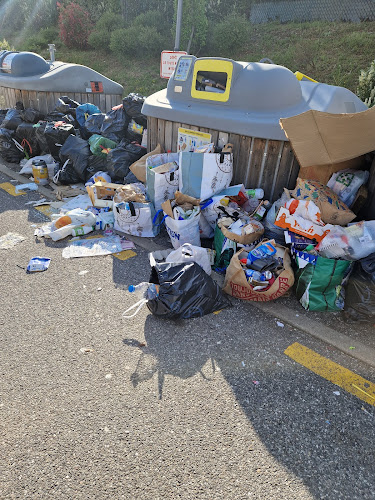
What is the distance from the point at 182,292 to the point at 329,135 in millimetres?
1652

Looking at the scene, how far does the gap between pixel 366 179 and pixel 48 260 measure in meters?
2.88

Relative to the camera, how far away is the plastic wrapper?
256 centimetres

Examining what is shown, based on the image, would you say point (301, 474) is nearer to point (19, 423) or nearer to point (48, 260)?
point (19, 423)

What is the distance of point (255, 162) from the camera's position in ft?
11.5

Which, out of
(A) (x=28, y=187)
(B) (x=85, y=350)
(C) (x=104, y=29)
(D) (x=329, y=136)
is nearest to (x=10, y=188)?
(A) (x=28, y=187)

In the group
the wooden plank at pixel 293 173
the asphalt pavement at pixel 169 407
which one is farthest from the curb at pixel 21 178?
the wooden plank at pixel 293 173

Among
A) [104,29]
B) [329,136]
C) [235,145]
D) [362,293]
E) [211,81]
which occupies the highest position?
[104,29]

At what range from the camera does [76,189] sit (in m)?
4.74

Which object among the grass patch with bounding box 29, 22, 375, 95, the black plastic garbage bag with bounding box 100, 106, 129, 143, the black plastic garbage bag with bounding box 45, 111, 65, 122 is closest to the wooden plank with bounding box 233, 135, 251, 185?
the black plastic garbage bag with bounding box 100, 106, 129, 143

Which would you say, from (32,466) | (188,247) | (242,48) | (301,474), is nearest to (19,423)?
(32,466)

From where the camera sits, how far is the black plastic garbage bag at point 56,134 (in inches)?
203

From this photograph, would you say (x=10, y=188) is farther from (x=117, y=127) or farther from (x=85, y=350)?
(x=85, y=350)

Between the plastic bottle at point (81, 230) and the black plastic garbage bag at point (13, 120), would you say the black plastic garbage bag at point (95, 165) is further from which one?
the black plastic garbage bag at point (13, 120)

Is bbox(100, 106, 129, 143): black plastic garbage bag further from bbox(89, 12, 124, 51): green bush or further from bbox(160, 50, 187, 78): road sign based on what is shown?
bbox(89, 12, 124, 51): green bush
